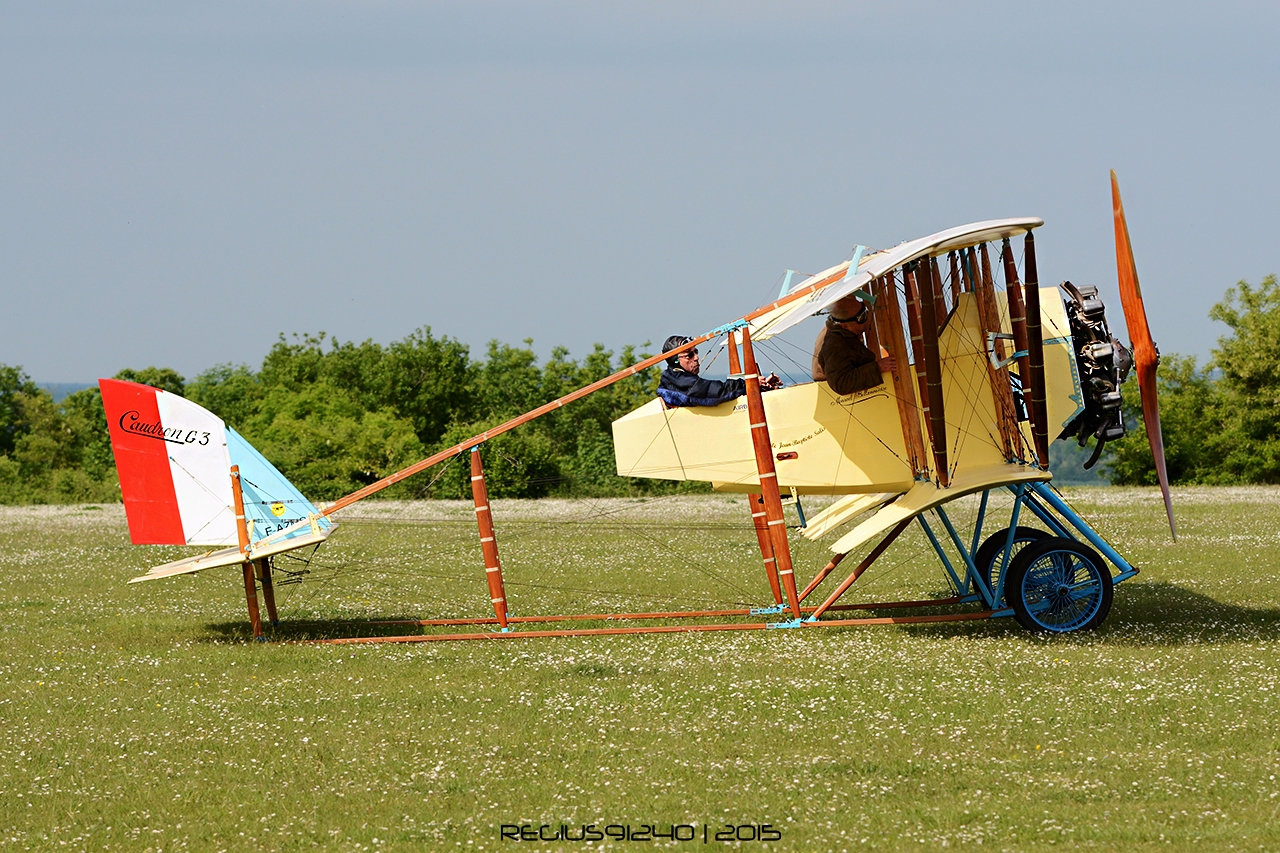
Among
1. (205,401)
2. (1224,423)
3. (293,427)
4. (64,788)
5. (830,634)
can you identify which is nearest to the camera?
(64,788)

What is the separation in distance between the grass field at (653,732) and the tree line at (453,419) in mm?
24159

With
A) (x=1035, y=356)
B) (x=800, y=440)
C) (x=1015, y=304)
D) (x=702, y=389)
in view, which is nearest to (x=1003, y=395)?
(x=1035, y=356)

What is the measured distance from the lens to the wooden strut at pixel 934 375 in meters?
10.1

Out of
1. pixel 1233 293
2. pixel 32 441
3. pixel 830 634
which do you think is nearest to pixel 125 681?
pixel 830 634

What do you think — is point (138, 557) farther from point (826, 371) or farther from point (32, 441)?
point (32, 441)

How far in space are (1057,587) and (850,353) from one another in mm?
3186

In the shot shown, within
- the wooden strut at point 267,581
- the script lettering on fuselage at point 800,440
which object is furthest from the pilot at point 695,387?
the wooden strut at point 267,581

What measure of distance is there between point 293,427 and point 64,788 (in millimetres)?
52768

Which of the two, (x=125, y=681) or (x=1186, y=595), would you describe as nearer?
(x=125, y=681)

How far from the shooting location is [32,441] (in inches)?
2768

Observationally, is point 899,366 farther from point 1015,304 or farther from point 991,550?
point 991,550

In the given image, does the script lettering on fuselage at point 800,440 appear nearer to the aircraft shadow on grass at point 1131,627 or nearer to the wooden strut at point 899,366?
the wooden strut at point 899,366

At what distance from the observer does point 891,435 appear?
11133 millimetres

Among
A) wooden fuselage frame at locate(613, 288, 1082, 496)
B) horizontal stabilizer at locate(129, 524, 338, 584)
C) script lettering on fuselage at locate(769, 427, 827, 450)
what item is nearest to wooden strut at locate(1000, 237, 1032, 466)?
wooden fuselage frame at locate(613, 288, 1082, 496)
